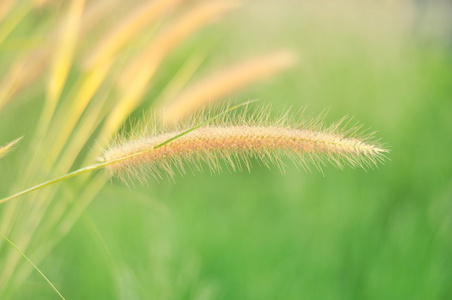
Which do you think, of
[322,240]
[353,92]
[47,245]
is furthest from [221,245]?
[353,92]

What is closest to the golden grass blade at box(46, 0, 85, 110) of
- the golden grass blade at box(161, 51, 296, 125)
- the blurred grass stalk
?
the blurred grass stalk

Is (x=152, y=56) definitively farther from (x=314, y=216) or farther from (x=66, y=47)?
(x=314, y=216)

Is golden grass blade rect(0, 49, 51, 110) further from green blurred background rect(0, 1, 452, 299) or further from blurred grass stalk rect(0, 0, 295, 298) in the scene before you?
green blurred background rect(0, 1, 452, 299)

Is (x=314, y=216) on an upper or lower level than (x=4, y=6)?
lower

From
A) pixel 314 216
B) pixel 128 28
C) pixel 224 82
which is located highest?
pixel 128 28

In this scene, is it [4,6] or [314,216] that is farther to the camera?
[314,216]

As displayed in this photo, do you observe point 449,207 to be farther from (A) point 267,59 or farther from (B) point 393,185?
(A) point 267,59

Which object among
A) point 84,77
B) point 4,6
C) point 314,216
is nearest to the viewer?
point 4,6

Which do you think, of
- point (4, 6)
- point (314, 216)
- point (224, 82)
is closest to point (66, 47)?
point (4, 6)

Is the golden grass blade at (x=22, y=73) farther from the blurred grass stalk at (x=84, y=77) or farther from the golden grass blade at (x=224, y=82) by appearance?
the golden grass blade at (x=224, y=82)
